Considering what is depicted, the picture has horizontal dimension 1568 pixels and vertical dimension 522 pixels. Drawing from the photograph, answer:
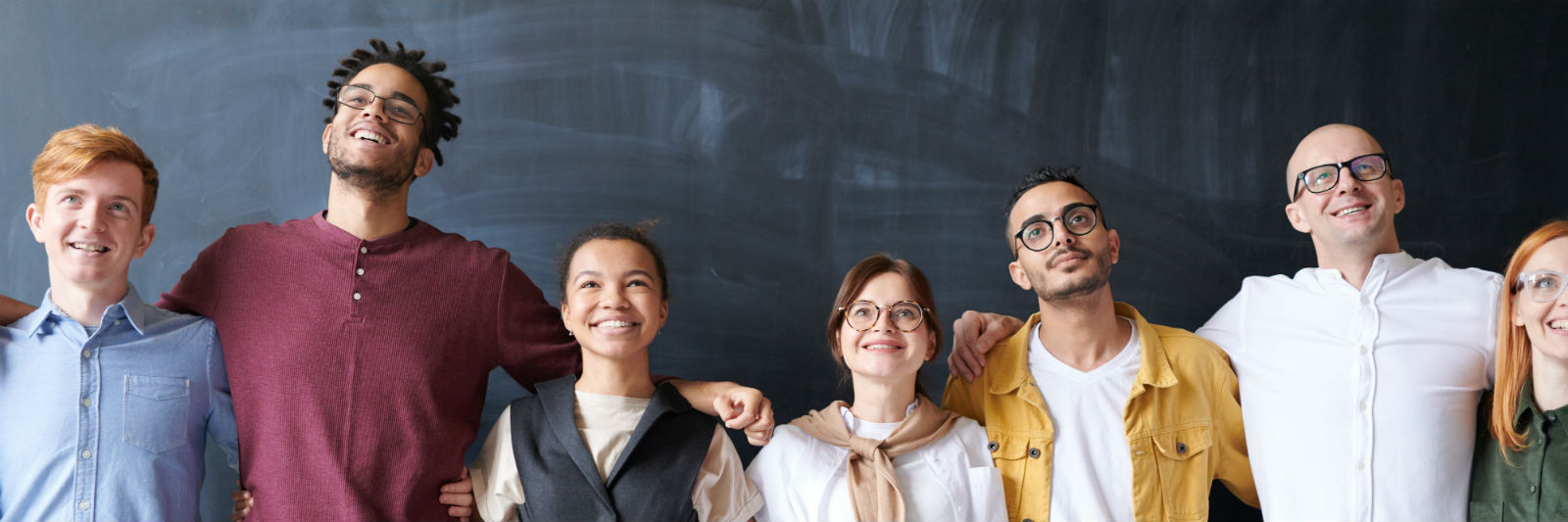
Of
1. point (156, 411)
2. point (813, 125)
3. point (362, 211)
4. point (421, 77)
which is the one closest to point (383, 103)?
point (421, 77)

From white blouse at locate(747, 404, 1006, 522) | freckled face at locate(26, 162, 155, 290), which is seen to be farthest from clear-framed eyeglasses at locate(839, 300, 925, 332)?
freckled face at locate(26, 162, 155, 290)

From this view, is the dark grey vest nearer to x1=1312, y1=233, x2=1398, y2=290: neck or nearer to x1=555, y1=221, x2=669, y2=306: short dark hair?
x1=555, y1=221, x2=669, y2=306: short dark hair

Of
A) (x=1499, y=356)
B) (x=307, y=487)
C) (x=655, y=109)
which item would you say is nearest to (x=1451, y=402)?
(x=1499, y=356)

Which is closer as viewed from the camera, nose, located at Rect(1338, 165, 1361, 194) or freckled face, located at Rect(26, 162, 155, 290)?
freckled face, located at Rect(26, 162, 155, 290)

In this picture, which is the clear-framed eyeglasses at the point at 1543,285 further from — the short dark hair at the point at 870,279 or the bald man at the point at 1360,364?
the short dark hair at the point at 870,279

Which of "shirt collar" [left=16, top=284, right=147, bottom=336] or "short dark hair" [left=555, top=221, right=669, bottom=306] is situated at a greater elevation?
"short dark hair" [left=555, top=221, right=669, bottom=306]

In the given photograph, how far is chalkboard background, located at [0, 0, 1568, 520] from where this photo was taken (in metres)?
2.90

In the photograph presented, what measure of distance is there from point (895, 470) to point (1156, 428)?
2.23ft

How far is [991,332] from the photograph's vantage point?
2.71 meters

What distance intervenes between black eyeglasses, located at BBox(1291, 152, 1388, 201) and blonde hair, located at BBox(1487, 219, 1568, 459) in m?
0.36

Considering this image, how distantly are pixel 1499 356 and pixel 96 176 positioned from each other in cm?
334

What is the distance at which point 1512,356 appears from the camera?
231 cm

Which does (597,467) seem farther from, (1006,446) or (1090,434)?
(1090,434)

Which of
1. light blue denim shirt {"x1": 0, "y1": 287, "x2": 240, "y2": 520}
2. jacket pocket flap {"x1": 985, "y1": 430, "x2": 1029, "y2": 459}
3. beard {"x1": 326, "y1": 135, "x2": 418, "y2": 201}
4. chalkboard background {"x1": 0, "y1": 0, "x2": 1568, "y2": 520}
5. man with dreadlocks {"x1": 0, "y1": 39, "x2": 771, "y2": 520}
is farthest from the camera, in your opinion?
chalkboard background {"x1": 0, "y1": 0, "x2": 1568, "y2": 520}
